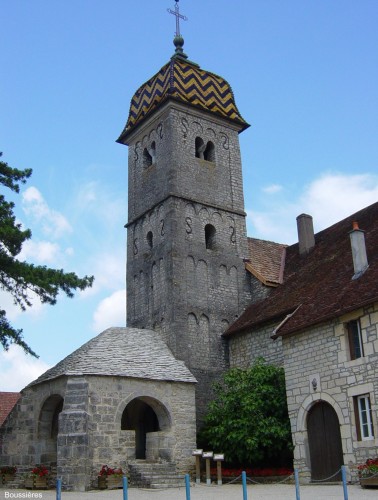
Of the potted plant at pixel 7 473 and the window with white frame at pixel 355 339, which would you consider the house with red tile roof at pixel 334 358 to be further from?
the potted plant at pixel 7 473

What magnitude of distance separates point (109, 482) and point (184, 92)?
17.8 metres

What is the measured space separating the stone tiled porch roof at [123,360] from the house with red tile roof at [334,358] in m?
3.76

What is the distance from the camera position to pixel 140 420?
2531 cm

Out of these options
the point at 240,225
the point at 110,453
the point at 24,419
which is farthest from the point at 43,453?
the point at 240,225

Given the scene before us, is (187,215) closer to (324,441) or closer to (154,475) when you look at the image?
(154,475)

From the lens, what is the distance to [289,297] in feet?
77.6

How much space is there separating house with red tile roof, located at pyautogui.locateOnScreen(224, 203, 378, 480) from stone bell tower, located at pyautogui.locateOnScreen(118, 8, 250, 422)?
3.44 meters

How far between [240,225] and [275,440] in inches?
453

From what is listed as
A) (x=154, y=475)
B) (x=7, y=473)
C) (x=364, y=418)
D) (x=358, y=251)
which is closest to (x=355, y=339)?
(x=364, y=418)

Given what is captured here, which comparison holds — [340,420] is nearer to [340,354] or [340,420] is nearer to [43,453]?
[340,354]

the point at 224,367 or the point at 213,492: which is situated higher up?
the point at 224,367

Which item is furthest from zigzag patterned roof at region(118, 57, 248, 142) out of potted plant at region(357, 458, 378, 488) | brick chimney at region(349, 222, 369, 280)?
potted plant at region(357, 458, 378, 488)

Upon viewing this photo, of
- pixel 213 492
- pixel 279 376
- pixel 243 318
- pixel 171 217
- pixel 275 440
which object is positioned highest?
pixel 171 217

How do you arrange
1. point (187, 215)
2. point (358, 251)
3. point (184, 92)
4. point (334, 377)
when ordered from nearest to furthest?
1. point (334, 377)
2. point (358, 251)
3. point (187, 215)
4. point (184, 92)
